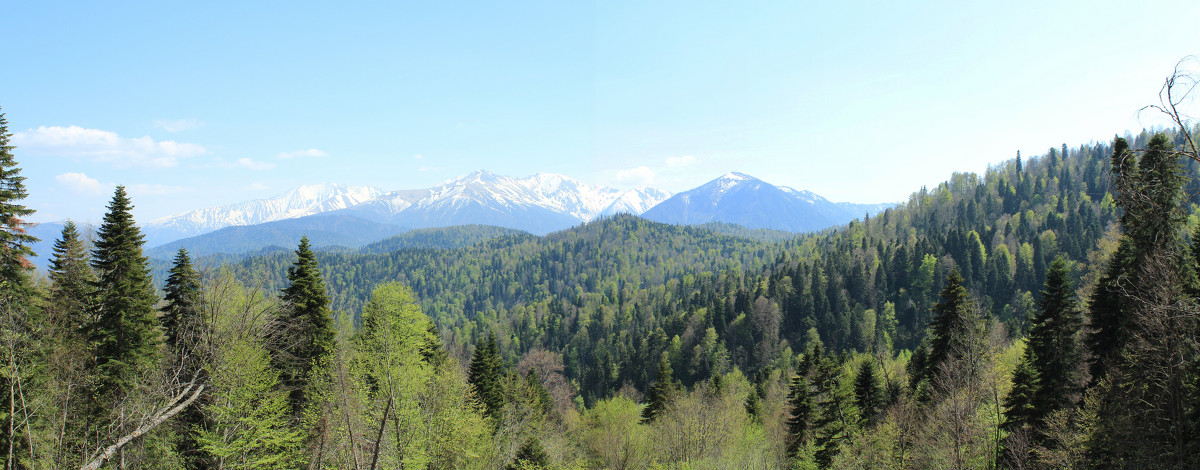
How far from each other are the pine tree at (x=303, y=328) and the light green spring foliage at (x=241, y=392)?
2309 mm

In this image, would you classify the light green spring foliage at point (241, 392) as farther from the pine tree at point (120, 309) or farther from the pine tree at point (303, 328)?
the pine tree at point (120, 309)

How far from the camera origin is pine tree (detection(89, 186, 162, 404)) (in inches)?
866

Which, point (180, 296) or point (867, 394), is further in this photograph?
point (867, 394)

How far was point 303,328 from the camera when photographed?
24656mm

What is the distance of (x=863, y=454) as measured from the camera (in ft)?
94.1

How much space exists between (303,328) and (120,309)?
6744 mm

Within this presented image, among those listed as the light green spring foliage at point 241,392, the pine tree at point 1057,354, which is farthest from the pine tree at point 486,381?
the pine tree at point 1057,354

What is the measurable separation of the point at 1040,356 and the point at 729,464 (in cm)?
1639

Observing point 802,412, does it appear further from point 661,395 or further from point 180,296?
point 180,296

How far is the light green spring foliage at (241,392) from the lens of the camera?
19.2 metres

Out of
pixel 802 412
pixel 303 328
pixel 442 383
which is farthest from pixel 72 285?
pixel 802 412

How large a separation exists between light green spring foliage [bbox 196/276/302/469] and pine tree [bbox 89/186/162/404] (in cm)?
427

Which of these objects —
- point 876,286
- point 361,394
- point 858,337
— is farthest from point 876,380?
point 876,286

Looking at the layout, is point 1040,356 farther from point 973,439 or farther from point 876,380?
point 876,380
